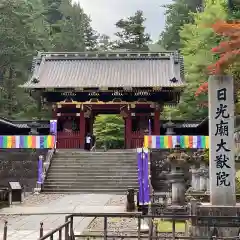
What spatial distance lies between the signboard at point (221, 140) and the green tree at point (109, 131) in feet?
107

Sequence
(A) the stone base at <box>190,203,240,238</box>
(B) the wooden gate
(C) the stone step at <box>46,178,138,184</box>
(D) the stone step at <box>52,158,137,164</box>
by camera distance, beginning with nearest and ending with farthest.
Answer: (A) the stone base at <box>190,203,240,238</box> → (C) the stone step at <box>46,178,138,184</box> → (D) the stone step at <box>52,158,137,164</box> → (B) the wooden gate

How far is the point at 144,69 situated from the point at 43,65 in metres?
8.78

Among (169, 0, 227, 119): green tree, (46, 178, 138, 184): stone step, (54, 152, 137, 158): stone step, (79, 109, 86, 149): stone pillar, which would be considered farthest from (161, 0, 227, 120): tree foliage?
(79, 109, 86, 149): stone pillar

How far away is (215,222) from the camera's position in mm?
8070

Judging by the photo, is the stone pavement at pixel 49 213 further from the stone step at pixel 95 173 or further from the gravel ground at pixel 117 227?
the stone step at pixel 95 173

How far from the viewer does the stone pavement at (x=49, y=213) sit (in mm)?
12103

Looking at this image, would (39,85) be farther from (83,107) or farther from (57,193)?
(57,193)

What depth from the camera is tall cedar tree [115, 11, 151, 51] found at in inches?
2414

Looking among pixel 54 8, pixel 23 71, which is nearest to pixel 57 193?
pixel 23 71

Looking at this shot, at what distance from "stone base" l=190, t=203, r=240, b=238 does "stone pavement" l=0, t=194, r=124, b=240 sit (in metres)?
3.67

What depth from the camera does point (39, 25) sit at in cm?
5962

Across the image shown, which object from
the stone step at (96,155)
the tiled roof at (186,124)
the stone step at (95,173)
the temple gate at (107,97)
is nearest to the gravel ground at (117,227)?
the stone step at (95,173)

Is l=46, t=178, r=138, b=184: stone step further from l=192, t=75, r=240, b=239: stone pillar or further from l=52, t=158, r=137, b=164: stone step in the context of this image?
l=192, t=75, r=240, b=239: stone pillar

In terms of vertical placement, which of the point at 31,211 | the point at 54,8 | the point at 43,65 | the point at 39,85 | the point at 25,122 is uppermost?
the point at 54,8
